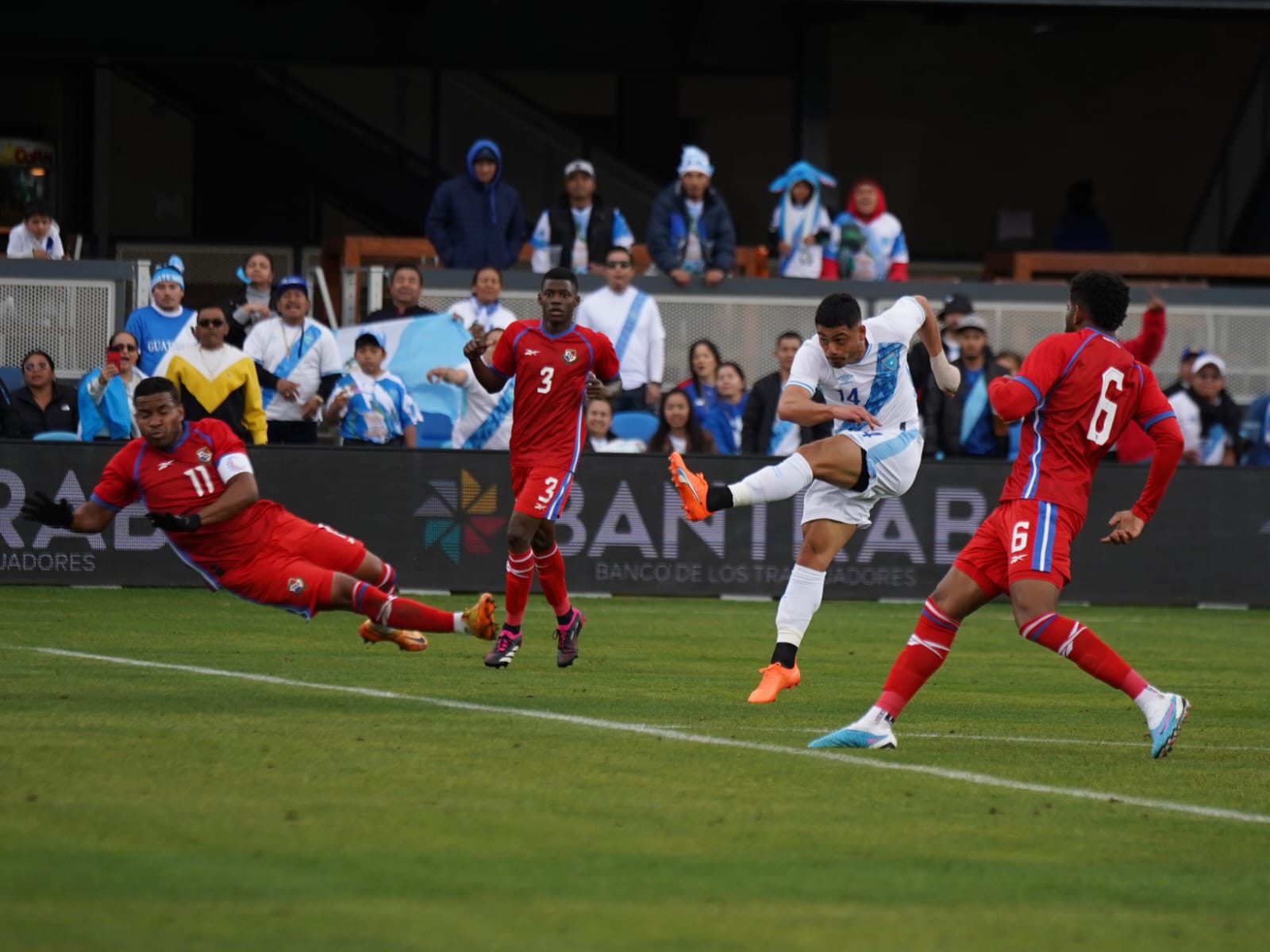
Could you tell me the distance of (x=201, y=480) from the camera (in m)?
9.89

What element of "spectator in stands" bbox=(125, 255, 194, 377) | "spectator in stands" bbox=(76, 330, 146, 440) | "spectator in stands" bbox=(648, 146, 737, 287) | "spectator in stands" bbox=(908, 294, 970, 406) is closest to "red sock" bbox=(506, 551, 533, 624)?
"spectator in stands" bbox=(125, 255, 194, 377)

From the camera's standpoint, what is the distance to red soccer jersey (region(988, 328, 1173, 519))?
26.7ft

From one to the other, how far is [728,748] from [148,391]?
11.9 feet

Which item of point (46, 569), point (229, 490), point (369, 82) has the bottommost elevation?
point (46, 569)

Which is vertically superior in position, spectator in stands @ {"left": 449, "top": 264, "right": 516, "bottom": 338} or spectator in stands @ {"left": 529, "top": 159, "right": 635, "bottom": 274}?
spectator in stands @ {"left": 529, "top": 159, "right": 635, "bottom": 274}

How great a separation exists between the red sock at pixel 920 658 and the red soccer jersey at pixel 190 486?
11.4 ft

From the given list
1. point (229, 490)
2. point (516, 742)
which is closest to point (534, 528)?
point (229, 490)

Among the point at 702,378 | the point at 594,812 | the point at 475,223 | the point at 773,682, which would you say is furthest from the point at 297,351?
the point at 594,812

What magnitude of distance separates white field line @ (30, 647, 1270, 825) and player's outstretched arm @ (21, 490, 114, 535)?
1.00m

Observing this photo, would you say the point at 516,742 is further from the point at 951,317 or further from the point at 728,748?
the point at 951,317

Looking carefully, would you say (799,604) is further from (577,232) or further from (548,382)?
(577,232)

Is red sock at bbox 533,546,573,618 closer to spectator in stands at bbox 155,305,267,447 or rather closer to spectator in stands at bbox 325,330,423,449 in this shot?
spectator in stands at bbox 155,305,267,447

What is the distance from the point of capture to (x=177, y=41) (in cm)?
2414

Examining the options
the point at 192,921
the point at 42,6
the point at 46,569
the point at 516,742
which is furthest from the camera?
the point at 42,6
